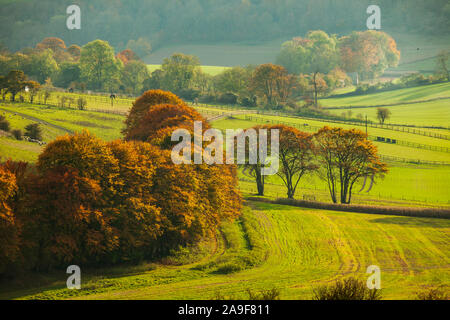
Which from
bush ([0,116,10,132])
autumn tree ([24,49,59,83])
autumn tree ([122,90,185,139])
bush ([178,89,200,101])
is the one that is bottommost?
bush ([0,116,10,132])

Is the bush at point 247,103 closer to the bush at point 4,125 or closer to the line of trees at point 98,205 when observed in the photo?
the bush at point 4,125

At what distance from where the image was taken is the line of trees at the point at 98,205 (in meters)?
42.4

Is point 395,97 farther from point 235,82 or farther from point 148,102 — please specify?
point 148,102

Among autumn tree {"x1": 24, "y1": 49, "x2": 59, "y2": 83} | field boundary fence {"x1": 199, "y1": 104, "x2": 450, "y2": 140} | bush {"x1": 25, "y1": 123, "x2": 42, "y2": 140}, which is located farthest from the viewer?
autumn tree {"x1": 24, "y1": 49, "x2": 59, "y2": 83}

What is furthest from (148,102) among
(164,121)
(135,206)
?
(135,206)

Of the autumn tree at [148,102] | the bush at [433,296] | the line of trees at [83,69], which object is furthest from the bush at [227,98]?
the bush at [433,296]

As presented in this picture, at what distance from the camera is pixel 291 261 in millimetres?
51125

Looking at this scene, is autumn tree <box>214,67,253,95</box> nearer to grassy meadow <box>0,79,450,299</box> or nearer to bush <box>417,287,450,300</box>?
grassy meadow <box>0,79,450,299</box>

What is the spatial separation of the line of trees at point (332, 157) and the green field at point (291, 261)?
38.7 feet

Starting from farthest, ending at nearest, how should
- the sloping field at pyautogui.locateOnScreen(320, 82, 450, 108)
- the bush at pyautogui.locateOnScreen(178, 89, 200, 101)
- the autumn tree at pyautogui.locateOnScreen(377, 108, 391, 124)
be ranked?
the sloping field at pyautogui.locateOnScreen(320, 82, 450, 108) → the bush at pyautogui.locateOnScreen(178, 89, 200, 101) → the autumn tree at pyautogui.locateOnScreen(377, 108, 391, 124)

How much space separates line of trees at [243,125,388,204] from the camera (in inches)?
3278

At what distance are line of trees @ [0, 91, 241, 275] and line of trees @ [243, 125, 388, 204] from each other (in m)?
31.4

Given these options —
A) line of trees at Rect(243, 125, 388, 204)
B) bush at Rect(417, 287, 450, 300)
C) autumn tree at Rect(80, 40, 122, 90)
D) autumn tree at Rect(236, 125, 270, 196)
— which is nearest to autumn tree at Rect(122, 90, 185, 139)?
autumn tree at Rect(236, 125, 270, 196)

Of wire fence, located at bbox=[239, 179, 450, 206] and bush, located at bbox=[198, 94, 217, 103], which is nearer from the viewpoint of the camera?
wire fence, located at bbox=[239, 179, 450, 206]
